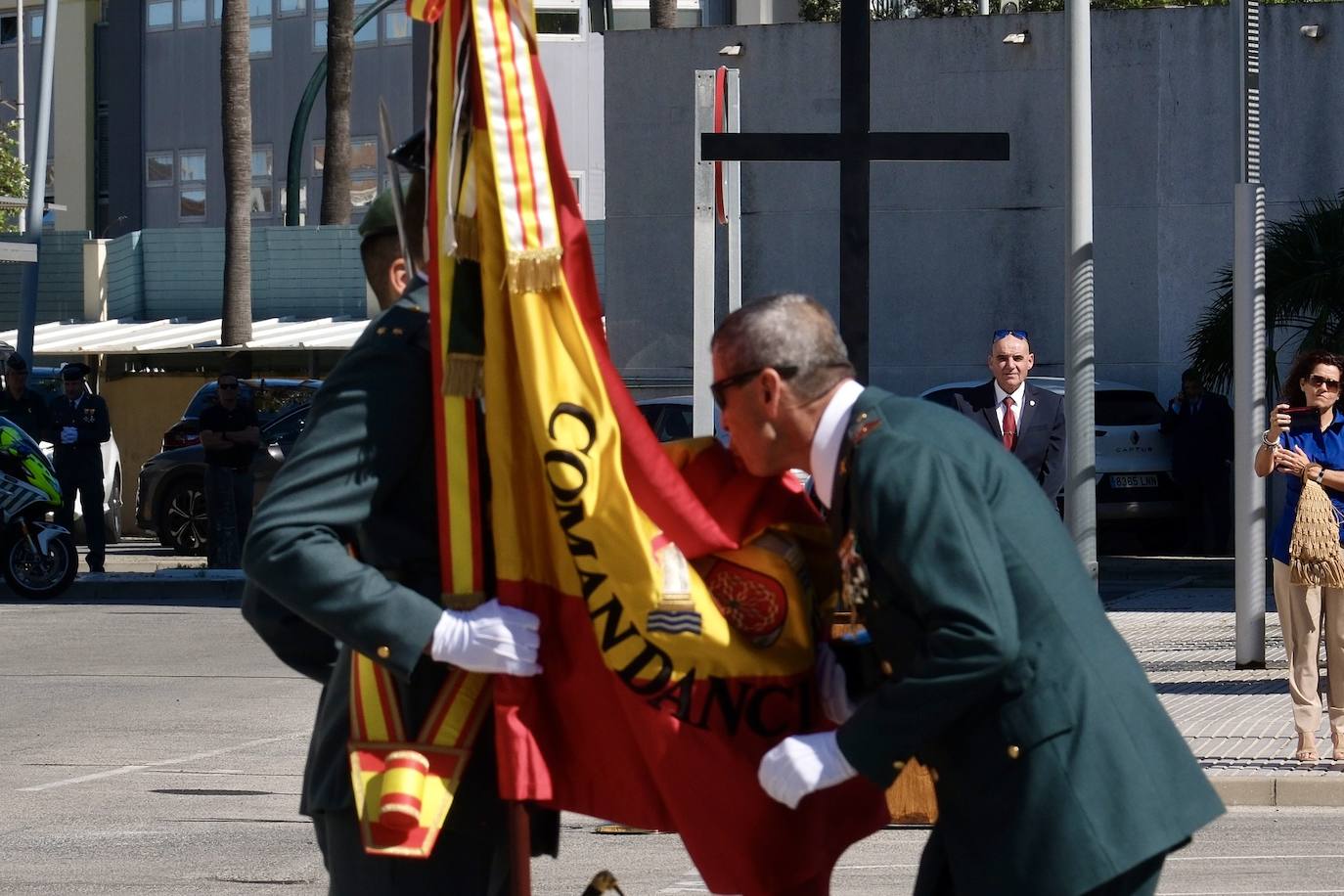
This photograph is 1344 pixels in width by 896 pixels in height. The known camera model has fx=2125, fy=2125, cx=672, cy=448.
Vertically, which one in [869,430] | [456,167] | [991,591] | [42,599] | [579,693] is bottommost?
[42,599]

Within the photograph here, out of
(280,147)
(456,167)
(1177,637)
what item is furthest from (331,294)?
(456,167)

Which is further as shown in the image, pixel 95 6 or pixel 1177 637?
pixel 95 6

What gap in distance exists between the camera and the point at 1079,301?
42.8 feet

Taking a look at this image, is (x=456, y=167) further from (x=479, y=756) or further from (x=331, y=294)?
(x=331, y=294)

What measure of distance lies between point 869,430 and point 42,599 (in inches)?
650

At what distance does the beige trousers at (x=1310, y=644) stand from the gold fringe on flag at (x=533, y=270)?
701 cm

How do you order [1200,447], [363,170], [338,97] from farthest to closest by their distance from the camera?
[363,170], [338,97], [1200,447]

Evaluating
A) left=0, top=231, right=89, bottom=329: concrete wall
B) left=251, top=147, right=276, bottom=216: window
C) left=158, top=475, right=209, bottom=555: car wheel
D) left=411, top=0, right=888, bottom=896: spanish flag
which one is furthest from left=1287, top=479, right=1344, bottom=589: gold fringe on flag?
left=251, top=147, right=276, bottom=216: window

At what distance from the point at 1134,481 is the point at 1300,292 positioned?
13.5ft

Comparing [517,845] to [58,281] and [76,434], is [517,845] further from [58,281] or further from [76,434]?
[58,281]

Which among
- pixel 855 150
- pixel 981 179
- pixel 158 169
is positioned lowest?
pixel 855 150

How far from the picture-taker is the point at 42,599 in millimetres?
18703

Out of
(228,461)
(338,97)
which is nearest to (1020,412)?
(228,461)

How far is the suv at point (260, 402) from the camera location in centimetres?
2295
